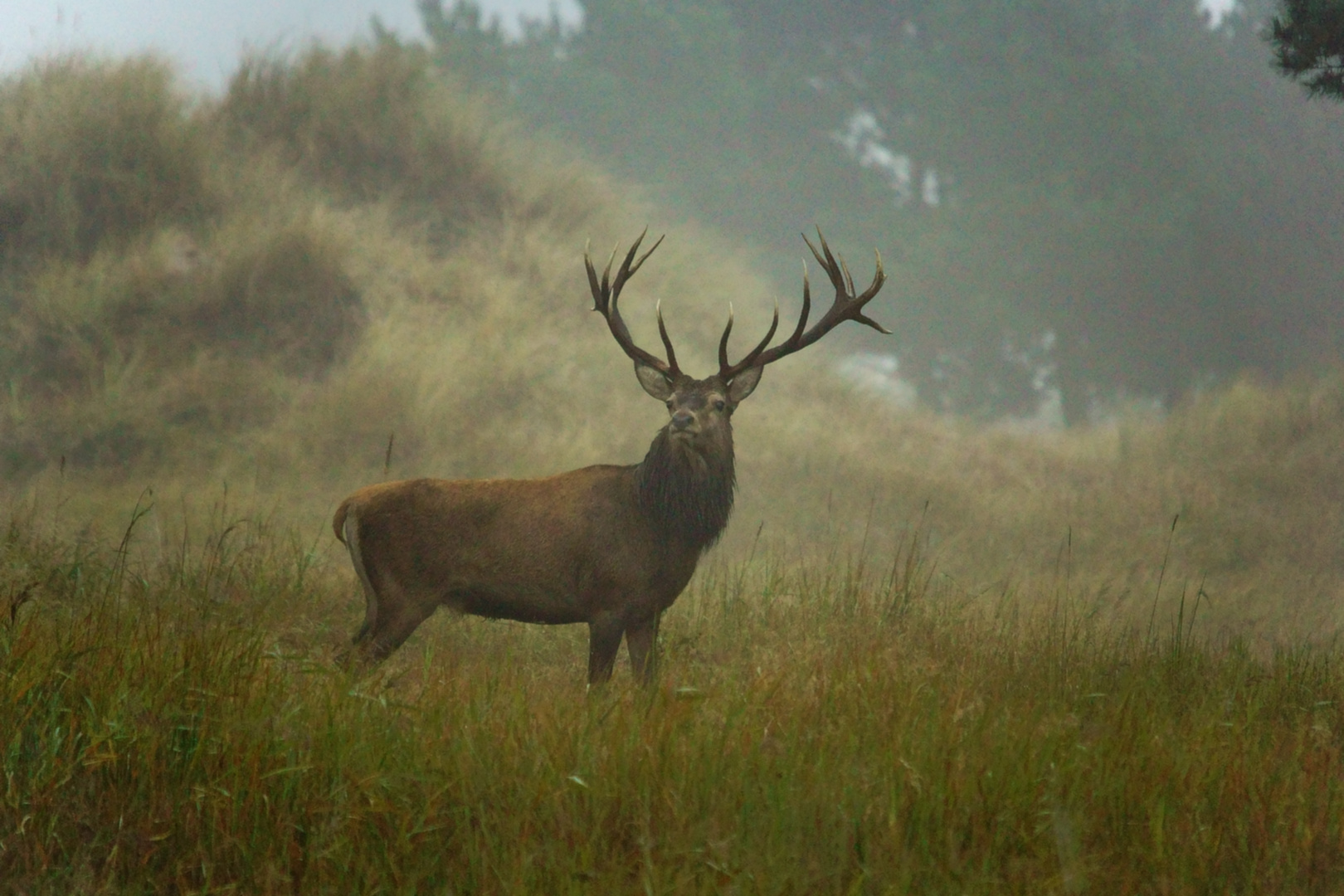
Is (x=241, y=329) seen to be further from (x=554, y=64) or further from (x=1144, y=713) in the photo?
(x=554, y=64)

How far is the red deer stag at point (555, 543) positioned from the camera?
Result: 571 centimetres

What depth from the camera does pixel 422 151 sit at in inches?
648

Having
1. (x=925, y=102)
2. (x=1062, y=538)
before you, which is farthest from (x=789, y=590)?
(x=925, y=102)

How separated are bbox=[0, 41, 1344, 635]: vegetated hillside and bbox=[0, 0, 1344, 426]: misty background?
10.4 feet

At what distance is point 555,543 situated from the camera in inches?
226

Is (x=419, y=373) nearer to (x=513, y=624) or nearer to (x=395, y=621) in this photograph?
(x=513, y=624)

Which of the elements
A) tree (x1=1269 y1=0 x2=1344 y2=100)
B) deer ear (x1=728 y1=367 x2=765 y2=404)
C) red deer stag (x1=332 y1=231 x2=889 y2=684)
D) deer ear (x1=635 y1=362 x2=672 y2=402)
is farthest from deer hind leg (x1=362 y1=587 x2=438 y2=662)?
tree (x1=1269 y1=0 x2=1344 y2=100)

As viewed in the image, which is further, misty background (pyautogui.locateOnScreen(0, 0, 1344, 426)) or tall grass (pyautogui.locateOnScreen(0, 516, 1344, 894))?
misty background (pyautogui.locateOnScreen(0, 0, 1344, 426))

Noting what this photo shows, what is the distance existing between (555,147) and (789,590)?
12374mm

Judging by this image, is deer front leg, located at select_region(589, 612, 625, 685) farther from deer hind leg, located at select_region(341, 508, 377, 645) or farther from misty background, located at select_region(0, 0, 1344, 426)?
misty background, located at select_region(0, 0, 1344, 426)

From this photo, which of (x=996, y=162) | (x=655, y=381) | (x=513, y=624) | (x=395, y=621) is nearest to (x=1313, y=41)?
(x=655, y=381)

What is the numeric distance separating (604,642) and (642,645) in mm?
220

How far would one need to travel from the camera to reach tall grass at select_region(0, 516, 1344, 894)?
127 inches

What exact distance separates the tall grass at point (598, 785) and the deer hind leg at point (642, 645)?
1046 mm
